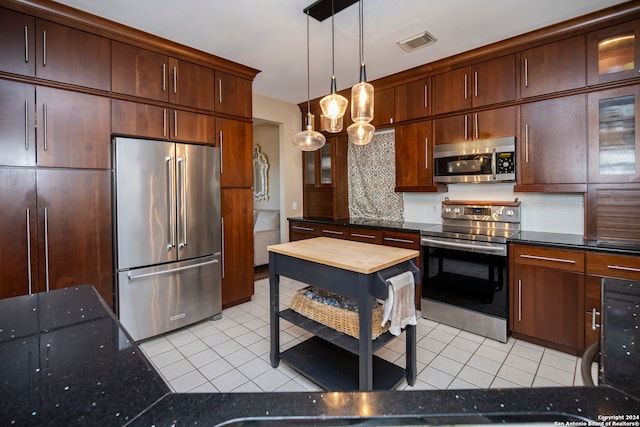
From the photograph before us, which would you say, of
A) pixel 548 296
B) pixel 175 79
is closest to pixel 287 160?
pixel 175 79

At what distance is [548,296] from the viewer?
2541 millimetres

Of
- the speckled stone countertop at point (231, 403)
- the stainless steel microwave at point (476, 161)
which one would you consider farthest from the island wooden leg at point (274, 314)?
the stainless steel microwave at point (476, 161)

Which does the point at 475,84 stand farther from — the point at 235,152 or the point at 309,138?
the point at 235,152

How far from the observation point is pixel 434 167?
3.50 metres

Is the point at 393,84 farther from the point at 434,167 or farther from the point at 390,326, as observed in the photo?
the point at 390,326

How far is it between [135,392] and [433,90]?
3.70 metres

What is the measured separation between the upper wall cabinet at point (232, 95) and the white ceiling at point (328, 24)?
0.70ft

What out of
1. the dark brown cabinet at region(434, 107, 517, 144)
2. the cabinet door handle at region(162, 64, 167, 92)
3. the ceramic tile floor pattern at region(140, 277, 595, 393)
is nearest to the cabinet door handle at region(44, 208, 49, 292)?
the ceramic tile floor pattern at region(140, 277, 595, 393)

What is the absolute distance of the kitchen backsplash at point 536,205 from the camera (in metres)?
2.86

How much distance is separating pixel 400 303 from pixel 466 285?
1.39 m

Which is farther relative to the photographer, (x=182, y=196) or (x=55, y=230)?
(x=182, y=196)

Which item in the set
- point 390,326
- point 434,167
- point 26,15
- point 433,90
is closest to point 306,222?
point 434,167

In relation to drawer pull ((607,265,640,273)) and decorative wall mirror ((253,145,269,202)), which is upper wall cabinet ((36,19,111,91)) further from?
drawer pull ((607,265,640,273))

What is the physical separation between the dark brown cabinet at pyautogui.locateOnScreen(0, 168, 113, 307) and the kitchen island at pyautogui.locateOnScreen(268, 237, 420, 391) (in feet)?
4.93
